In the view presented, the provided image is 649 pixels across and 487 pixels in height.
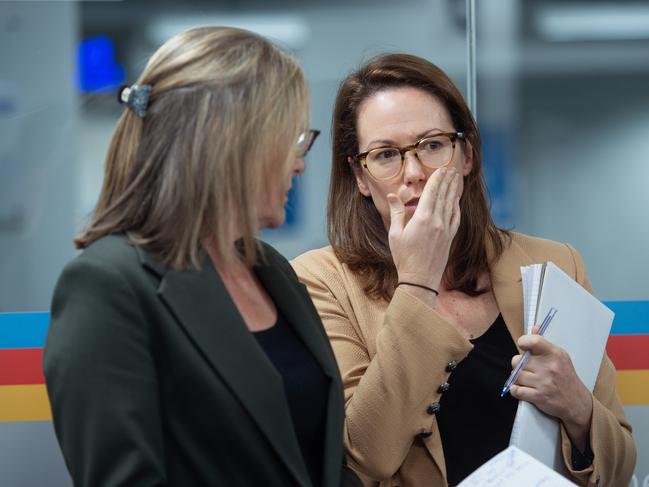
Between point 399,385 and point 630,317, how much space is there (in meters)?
1.07

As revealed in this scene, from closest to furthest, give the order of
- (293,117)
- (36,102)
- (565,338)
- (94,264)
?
(94,264) < (293,117) < (565,338) < (36,102)

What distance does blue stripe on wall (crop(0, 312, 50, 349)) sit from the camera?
277 centimetres

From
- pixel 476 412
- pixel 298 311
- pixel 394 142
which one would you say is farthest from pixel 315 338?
pixel 394 142

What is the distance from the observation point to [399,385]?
218 centimetres

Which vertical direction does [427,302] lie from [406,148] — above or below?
below

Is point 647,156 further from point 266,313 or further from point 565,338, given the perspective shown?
point 266,313

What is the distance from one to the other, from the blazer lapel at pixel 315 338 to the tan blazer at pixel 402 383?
0.85 feet

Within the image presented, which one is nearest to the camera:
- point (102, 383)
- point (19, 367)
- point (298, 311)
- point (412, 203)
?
point (102, 383)

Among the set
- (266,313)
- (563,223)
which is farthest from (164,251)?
(563,223)

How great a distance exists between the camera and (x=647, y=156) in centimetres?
287

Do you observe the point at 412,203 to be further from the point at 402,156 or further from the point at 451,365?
the point at 451,365

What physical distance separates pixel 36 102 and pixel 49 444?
3.30 feet

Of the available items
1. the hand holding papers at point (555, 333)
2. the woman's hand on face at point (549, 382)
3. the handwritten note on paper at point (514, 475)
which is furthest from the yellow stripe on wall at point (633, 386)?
the handwritten note on paper at point (514, 475)

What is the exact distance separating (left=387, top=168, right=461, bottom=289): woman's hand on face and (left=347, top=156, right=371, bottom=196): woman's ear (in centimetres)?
20
